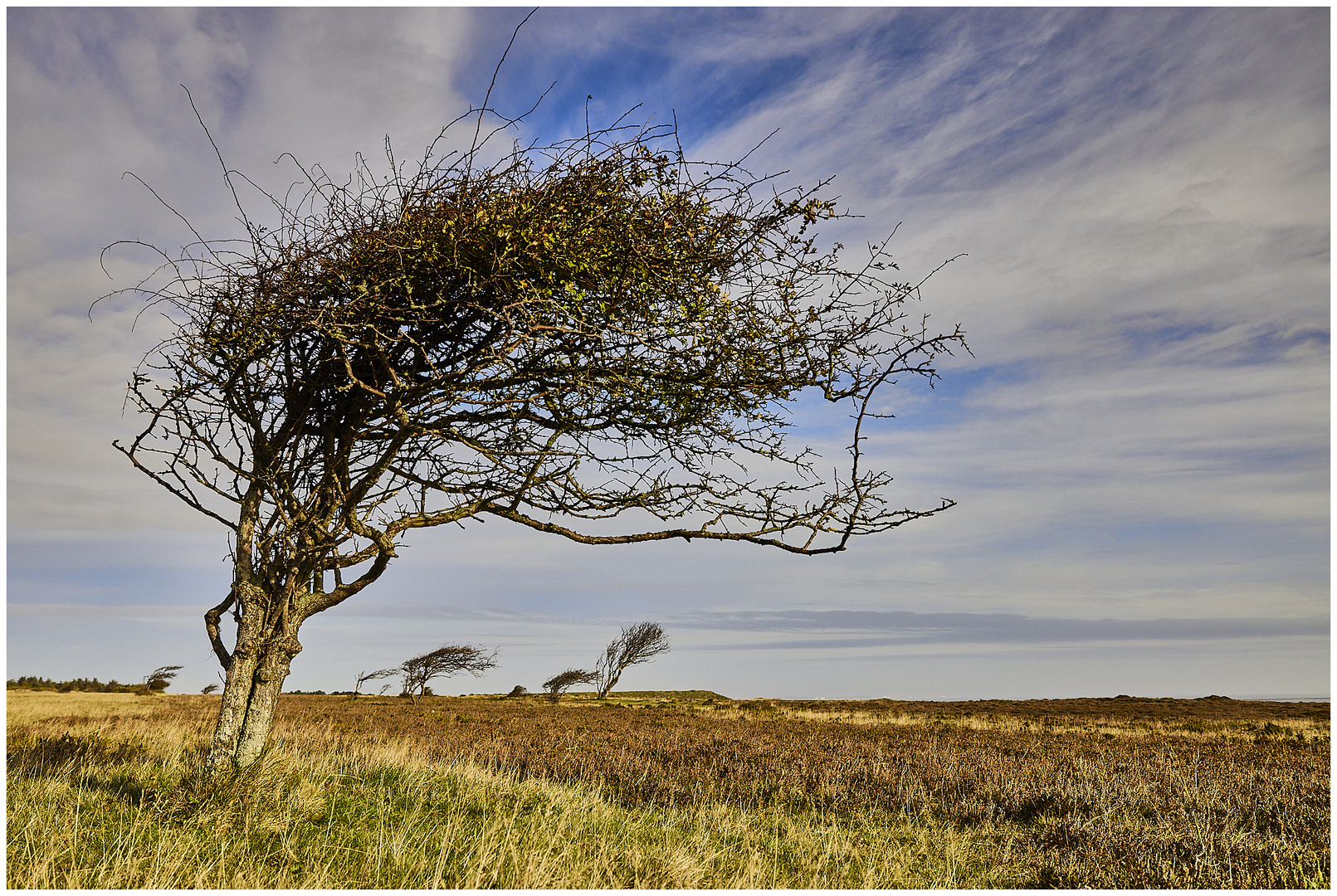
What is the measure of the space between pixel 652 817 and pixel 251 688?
369cm

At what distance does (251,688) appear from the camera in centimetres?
608

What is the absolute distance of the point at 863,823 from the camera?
732 centimetres

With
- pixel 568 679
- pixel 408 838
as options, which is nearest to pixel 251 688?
pixel 408 838

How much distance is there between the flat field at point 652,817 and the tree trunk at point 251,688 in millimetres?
275

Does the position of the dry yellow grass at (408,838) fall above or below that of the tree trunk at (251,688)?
below

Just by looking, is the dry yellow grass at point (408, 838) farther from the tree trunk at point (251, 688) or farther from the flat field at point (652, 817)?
the tree trunk at point (251, 688)

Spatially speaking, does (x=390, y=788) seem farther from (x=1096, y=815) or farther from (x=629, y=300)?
(x=1096, y=815)

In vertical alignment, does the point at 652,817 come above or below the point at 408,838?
below

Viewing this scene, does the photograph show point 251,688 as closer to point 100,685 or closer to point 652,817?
point 652,817

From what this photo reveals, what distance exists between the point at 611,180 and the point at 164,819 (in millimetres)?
5632

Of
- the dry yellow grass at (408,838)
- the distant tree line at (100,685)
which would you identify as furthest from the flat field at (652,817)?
the distant tree line at (100,685)

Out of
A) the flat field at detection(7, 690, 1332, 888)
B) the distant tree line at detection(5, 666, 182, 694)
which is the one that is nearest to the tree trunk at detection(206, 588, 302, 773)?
the flat field at detection(7, 690, 1332, 888)

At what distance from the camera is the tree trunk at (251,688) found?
5.87m

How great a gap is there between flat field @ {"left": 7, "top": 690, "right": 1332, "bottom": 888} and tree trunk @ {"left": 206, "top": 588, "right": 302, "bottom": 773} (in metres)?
0.28
